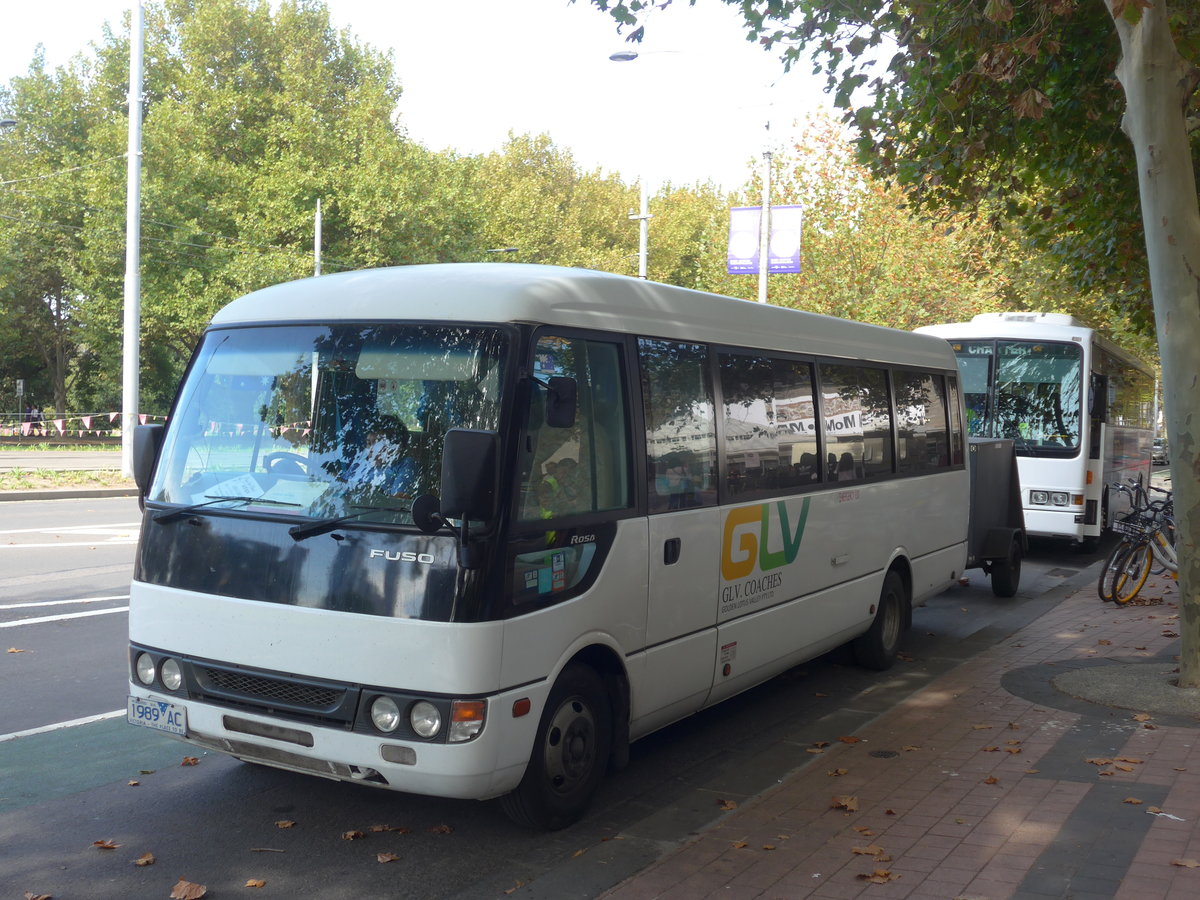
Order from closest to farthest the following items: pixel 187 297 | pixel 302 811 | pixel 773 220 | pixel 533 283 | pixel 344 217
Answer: pixel 533 283
pixel 302 811
pixel 773 220
pixel 187 297
pixel 344 217

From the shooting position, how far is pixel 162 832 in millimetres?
5449

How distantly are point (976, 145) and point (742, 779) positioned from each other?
22.0 ft

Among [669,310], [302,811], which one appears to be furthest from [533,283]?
[302,811]

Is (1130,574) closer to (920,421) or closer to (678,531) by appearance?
(920,421)

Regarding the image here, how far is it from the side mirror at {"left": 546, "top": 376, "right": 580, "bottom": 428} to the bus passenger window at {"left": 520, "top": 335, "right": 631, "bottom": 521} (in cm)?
5

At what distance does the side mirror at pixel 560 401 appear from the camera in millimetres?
5207

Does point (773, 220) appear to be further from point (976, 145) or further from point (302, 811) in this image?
point (302, 811)

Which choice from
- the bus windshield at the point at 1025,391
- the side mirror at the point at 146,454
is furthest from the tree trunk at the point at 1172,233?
the bus windshield at the point at 1025,391

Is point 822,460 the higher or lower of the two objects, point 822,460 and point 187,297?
the lower

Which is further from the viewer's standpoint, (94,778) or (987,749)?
(987,749)

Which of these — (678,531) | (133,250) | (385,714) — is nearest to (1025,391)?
(678,531)

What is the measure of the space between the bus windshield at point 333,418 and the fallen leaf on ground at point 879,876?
243cm

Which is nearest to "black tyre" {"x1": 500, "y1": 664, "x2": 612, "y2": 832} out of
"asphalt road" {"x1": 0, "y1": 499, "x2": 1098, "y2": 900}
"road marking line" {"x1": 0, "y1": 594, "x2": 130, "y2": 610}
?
"asphalt road" {"x1": 0, "y1": 499, "x2": 1098, "y2": 900}

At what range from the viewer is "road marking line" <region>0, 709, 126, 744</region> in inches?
269
